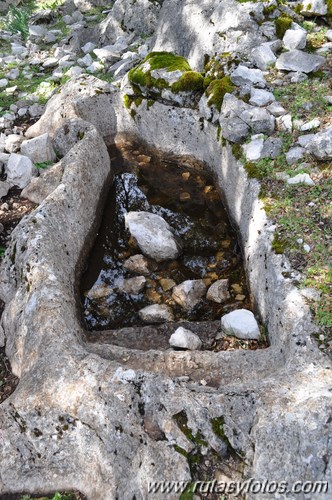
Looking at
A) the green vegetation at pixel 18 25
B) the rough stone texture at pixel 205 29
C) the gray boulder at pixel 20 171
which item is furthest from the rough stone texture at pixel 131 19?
the gray boulder at pixel 20 171

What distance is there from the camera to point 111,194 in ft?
25.3

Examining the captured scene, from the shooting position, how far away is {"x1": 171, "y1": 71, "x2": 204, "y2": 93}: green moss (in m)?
7.50

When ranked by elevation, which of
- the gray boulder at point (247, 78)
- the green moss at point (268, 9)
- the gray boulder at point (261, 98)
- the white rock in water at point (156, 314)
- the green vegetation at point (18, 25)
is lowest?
the green vegetation at point (18, 25)

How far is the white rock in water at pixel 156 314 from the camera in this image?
17.9 ft

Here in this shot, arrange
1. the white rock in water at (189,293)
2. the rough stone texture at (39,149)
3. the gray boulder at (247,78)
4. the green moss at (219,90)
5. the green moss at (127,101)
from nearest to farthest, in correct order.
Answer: the white rock in water at (189,293) < the green moss at (219,90) < the gray boulder at (247,78) < the rough stone texture at (39,149) < the green moss at (127,101)

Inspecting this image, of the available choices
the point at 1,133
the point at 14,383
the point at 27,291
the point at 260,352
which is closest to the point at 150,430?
the point at 260,352

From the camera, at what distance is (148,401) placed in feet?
11.6

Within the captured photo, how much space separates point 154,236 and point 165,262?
395mm

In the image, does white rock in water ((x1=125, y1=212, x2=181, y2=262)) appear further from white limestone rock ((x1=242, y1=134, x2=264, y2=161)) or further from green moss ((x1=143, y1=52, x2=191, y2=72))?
green moss ((x1=143, y1=52, x2=191, y2=72))

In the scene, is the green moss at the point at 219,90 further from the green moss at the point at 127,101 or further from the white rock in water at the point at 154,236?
the white rock in water at the point at 154,236

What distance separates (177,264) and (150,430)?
304cm

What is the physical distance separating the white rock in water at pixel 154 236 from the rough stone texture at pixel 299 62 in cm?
323

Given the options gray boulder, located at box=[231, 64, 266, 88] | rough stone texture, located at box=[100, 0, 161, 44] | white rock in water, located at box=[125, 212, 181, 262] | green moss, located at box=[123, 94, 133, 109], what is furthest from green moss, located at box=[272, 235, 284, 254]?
rough stone texture, located at box=[100, 0, 161, 44]

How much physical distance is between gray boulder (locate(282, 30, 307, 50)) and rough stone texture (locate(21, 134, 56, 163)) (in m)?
4.39
